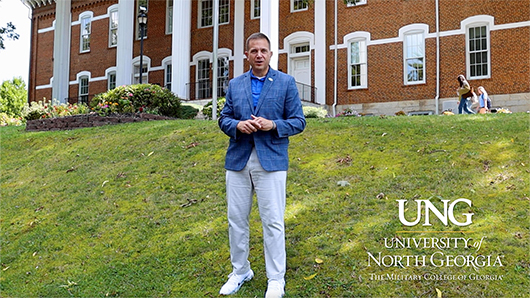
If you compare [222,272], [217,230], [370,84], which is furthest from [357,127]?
[370,84]

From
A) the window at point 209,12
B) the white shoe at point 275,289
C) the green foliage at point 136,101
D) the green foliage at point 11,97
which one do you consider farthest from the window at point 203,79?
the green foliage at point 11,97

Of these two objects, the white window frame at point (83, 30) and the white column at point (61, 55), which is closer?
the white column at point (61, 55)

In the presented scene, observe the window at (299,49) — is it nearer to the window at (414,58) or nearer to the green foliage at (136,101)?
the window at (414,58)

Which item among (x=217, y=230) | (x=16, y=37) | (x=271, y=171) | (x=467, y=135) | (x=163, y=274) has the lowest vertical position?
(x=163, y=274)

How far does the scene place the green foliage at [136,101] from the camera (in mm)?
15055

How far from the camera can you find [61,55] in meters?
26.3

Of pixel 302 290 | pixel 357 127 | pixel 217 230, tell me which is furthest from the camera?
pixel 357 127

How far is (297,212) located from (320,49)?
16729 millimetres

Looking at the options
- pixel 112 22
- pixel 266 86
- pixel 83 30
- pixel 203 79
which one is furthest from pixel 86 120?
pixel 83 30

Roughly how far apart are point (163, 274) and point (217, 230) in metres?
1.00

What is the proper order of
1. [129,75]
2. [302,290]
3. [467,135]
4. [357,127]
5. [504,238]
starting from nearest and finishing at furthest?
1. [302,290]
2. [504,238]
3. [467,135]
4. [357,127]
5. [129,75]

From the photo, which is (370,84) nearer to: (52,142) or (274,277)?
(52,142)

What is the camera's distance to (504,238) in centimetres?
510

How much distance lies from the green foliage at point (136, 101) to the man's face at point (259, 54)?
11277 millimetres
